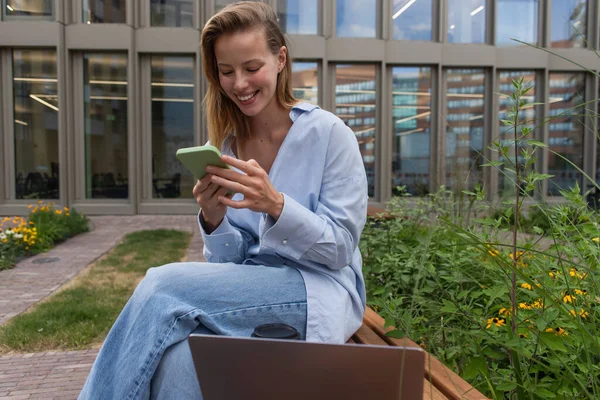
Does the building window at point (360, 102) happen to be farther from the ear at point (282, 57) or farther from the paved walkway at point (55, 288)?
the ear at point (282, 57)

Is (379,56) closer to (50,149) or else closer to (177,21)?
(177,21)

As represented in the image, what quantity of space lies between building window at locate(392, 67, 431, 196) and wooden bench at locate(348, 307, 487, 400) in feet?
32.4

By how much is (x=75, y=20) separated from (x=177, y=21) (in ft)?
6.80

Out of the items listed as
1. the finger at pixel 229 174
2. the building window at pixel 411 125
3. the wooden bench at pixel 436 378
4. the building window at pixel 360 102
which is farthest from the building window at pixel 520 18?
the finger at pixel 229 174

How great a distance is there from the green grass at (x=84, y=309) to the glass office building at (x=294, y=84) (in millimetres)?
5019

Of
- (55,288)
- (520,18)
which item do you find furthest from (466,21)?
(55,288)

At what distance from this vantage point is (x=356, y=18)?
11195 mm

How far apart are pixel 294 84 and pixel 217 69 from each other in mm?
9140

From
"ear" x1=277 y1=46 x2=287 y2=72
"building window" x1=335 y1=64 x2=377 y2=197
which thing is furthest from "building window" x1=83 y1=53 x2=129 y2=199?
"ear" x1=277 y1=46 x2=287 y2=72

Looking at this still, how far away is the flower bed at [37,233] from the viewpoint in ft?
20.9

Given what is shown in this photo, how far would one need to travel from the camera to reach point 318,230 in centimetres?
152

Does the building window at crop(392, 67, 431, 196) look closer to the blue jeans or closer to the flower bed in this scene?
the flower bed

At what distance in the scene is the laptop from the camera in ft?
3.32

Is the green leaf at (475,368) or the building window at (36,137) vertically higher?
the building window at (36,137)
